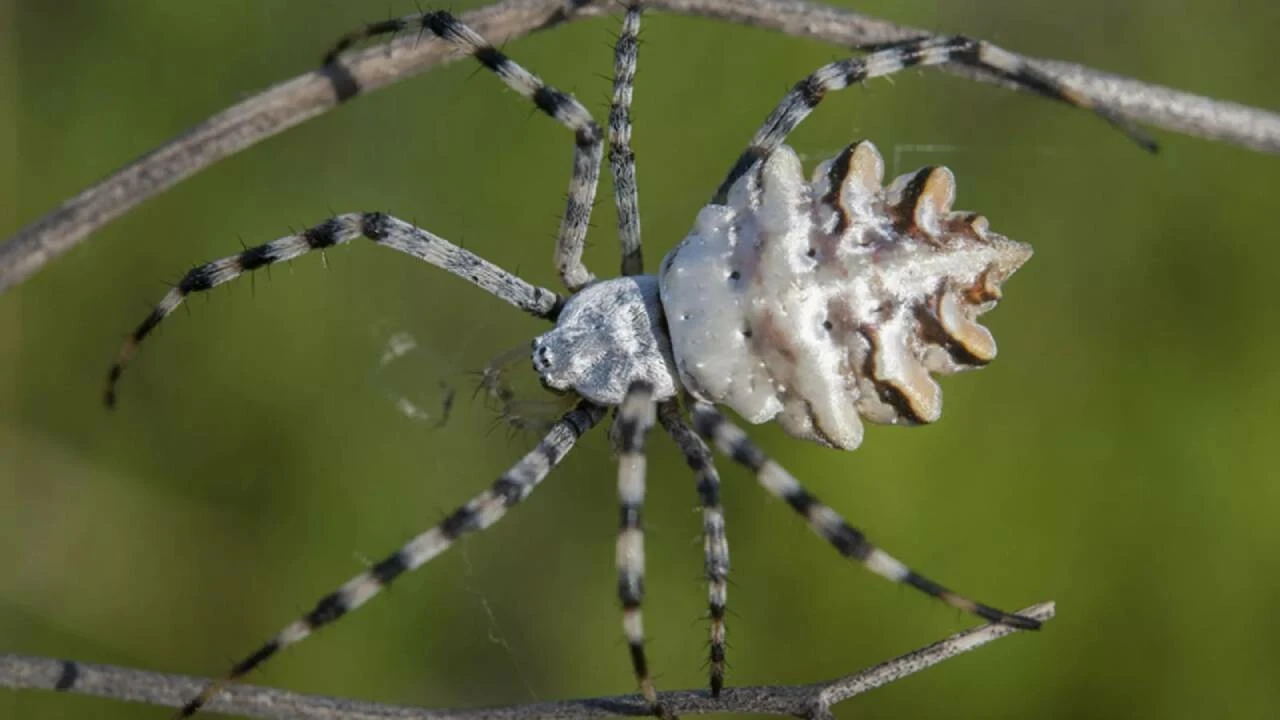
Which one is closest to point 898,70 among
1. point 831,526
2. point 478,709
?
point 831,526

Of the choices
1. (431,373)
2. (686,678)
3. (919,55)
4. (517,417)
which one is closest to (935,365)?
(919,55)

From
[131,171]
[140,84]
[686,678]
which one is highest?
[140,84]

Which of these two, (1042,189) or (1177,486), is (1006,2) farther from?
(1177,486)

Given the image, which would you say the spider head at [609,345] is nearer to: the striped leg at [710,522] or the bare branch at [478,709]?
the striped leg at [710,522]

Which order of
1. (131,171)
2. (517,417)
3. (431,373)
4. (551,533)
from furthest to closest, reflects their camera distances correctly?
(431,373) → (551,533) → (517,417) → (131,171)

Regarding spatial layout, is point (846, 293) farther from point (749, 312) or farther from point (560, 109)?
point (560, 109)

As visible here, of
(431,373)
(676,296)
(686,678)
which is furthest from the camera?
(431,373)

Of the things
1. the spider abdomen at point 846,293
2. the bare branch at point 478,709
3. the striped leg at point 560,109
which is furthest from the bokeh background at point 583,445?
the bare branch at point 478,709
